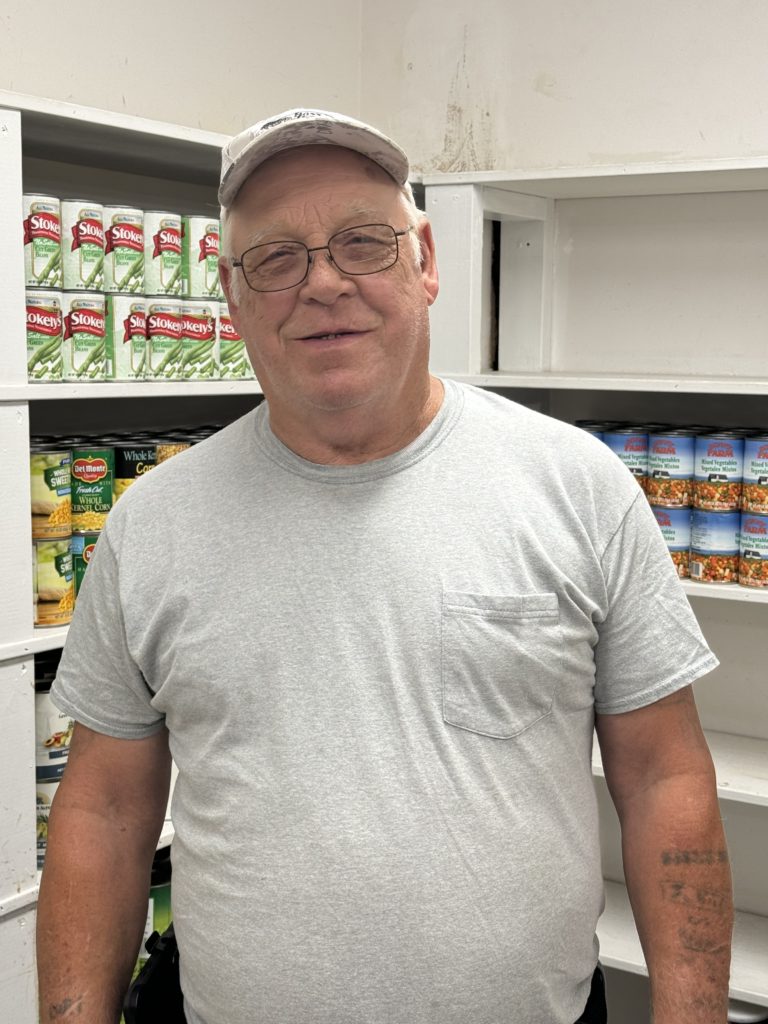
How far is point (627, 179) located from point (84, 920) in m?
1.70

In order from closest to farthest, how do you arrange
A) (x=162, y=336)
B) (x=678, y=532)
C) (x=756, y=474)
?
1. (x=162, y=336)
2. (x=756, y=474)
3. (x=678, y=532)

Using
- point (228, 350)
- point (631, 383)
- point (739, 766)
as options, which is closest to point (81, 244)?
point (228, 350)

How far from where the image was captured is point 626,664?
1.21 metres

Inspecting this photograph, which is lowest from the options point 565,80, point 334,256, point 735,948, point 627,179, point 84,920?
point 735,948

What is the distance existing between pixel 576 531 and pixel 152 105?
1624mm

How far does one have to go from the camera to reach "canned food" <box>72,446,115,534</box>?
1.97 meters

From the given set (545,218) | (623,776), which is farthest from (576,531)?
(545,218)

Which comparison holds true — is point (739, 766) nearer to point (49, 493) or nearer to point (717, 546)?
point (717, 546)

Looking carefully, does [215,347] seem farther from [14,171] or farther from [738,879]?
[738,879]

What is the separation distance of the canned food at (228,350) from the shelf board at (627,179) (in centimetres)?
58

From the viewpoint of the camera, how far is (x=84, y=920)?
1286 millimetres

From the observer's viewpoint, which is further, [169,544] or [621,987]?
[621,987]

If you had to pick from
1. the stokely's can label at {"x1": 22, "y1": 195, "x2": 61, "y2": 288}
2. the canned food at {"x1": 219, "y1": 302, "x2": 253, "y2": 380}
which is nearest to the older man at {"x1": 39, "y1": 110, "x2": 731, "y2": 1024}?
the stokely's can label at {"x1": 22, "y1": 195, "x2": 61, "y2": 288}

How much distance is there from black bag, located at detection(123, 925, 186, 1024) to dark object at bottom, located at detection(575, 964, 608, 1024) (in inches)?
18.3
